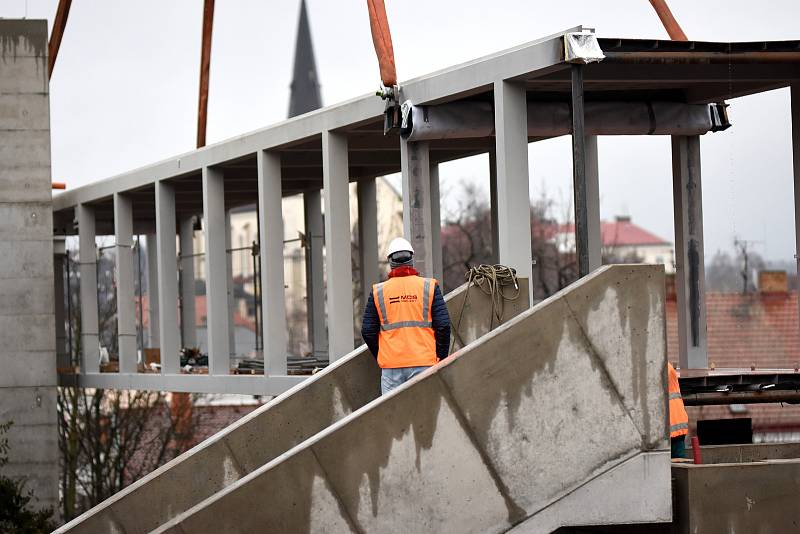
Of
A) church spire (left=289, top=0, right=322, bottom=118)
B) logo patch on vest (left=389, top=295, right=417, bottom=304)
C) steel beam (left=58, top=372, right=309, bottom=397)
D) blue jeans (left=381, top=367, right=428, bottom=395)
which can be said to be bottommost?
steel beam (left=58, top=372, right=309, bottom=397)

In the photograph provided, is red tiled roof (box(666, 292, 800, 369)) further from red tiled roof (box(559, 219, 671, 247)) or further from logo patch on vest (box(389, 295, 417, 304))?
red tiled roof (box(559, 219, 671, 247))

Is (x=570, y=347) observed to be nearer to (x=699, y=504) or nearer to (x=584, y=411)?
(x=584, y=411)

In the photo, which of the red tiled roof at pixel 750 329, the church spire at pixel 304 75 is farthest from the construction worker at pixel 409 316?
the church spire at pixel 304 75

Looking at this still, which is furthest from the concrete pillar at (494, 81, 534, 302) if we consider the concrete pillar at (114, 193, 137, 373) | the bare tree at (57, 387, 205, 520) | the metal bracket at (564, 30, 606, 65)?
the bare tree at (57, 387, 205, 520)

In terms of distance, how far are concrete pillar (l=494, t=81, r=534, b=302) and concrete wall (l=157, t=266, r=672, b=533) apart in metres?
4.96

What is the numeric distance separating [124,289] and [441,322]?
17226 millimetres

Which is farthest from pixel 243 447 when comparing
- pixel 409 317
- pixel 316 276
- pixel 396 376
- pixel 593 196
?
pixel 316 276

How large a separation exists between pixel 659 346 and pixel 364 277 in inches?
673

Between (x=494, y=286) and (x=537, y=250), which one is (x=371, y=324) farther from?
(x=537, y=250)

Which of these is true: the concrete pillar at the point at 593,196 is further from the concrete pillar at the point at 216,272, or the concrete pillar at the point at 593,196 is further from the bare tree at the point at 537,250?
the bare tree at the point at 537,250

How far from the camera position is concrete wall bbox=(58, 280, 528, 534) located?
39.8 feet

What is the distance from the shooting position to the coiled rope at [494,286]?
465 inches

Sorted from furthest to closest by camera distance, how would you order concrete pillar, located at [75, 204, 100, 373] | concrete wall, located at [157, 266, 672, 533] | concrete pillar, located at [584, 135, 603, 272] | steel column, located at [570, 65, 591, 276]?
concrete pillar, located at [75, 204, 100, 373] < concrete pillar, located at [584, 135, 603, 272] < steel column, located at [570, 65, 591, 276] < concrete wall, located at [157, 266, 672, 533]

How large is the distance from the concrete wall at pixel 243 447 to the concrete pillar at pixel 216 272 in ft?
33.5
